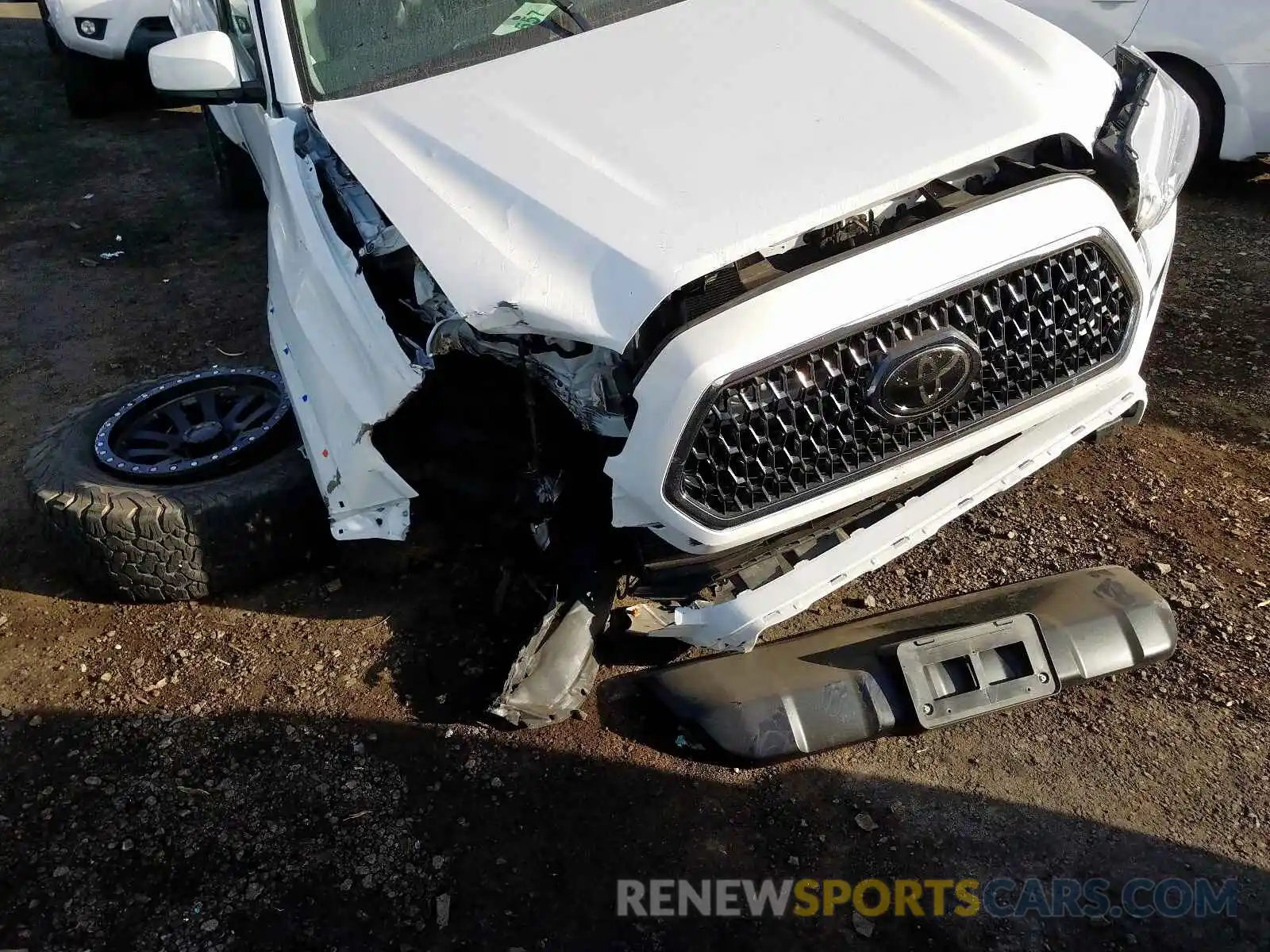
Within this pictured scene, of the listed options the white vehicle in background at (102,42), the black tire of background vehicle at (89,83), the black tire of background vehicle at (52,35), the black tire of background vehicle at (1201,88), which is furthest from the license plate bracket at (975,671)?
the black tire of background vehicle at (52,35)

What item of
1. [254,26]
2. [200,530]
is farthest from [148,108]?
[200,530]

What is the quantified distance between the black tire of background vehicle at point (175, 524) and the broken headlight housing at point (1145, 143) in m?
2.51

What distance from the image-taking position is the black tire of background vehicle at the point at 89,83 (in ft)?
23.4

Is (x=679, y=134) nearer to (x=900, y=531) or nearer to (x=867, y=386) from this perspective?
(x=867, y=386)

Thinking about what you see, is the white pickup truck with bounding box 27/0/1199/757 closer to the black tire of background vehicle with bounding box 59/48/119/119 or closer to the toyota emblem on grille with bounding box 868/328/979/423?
the toyota emblem on grille with bounding box 868/328/979/423

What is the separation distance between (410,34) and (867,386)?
1931 millimetres

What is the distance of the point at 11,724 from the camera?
296 cm

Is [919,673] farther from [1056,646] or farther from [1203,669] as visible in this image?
[1203,669]

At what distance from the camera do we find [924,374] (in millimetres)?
2309

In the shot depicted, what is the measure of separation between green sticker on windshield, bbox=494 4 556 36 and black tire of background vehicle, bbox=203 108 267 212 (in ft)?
9.87

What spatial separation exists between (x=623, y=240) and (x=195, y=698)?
1897mm

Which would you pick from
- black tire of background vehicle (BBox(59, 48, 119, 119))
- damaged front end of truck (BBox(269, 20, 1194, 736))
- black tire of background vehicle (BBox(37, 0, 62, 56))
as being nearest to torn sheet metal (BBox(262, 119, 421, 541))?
damaged front end of truck (BBox(269, 20, 1194, 736))

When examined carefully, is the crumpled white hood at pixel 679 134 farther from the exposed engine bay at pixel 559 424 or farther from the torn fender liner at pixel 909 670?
the torn fender liner at pixel 909 670

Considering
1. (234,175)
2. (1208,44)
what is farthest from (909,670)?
(234,175)
